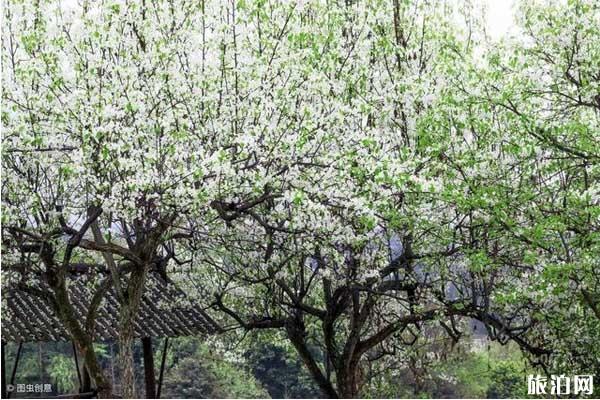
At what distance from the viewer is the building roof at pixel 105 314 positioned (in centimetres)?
1236

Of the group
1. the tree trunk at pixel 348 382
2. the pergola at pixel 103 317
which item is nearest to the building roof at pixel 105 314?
the pergola at pixel 103 317

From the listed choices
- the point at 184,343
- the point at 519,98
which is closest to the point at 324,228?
the point at 519,98

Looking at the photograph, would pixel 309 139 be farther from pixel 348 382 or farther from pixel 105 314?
pixel 105 314

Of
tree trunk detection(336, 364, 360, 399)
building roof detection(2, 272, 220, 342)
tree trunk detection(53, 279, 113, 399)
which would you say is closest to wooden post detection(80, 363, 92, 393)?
building roof detection(2, 272, 220, 342)

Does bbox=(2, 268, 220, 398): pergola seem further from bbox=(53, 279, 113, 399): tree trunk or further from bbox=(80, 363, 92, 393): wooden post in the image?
bbox=(53, 279, 113, 399): tree trunk

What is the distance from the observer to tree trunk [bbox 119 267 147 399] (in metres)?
10.4

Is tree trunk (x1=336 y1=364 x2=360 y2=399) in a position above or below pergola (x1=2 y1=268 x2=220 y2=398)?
below

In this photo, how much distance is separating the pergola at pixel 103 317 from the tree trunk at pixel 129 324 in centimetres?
191

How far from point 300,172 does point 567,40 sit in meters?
3.19

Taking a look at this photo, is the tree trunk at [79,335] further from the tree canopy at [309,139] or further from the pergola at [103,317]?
the pergola at [103,317]

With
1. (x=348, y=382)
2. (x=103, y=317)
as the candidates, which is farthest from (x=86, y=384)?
(x=348, y=382)

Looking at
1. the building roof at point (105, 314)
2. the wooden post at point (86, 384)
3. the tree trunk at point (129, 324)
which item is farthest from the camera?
the wooden post at point (86, 384)

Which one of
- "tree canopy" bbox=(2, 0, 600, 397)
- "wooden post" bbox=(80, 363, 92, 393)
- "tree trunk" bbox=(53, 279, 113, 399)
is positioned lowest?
"wooden post" bbox=(80, 363, 92, 393)

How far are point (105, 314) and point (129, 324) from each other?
3.08 m
